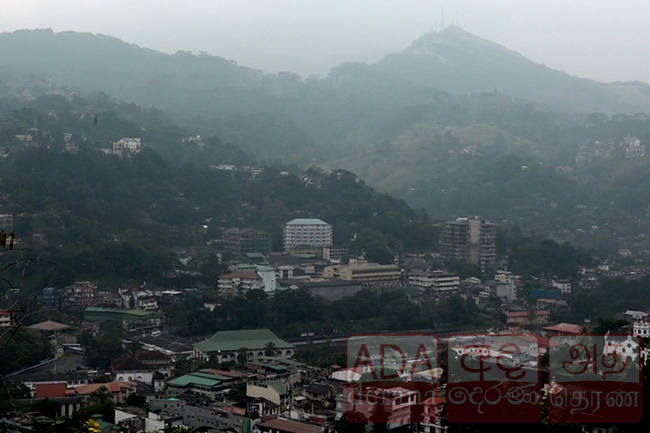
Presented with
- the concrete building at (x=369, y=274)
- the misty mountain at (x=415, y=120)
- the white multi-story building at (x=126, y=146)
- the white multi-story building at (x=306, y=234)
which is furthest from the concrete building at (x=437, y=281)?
the misty mountain at (x=415, y=120)

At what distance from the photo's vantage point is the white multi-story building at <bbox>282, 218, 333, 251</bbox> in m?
21.8

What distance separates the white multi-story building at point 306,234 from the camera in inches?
859

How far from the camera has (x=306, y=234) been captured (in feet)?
71.8

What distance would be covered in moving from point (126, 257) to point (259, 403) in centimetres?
785

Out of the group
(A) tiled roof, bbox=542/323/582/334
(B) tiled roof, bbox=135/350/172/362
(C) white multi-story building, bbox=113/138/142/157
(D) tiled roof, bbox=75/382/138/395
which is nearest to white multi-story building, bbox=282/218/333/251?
(C) white multi-story building, bbox=113/138/142/157

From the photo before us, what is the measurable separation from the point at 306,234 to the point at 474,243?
3716 mm

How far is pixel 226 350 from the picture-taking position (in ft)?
43.7

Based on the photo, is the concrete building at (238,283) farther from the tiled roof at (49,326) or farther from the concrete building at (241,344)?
the tiled roof at (49,326)

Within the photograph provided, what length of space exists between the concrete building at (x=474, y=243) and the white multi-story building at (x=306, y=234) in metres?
2.69

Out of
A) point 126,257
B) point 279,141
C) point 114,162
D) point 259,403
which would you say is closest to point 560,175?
point 279,141

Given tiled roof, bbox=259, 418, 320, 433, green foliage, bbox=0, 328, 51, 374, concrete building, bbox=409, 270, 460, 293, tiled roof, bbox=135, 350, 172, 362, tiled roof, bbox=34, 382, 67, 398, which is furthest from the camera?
concrete building, bbox=409, 270, 460, 293

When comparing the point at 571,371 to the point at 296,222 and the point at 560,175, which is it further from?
the point at 560,175

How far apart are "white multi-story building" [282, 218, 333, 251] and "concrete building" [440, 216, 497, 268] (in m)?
2.69

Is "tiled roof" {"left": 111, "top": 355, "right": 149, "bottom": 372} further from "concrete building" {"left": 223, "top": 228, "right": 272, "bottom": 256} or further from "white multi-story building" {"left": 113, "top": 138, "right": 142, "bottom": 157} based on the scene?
"white multi-story building" {"left": 113, "top": 138, "right": 142, "bottom": 157}
